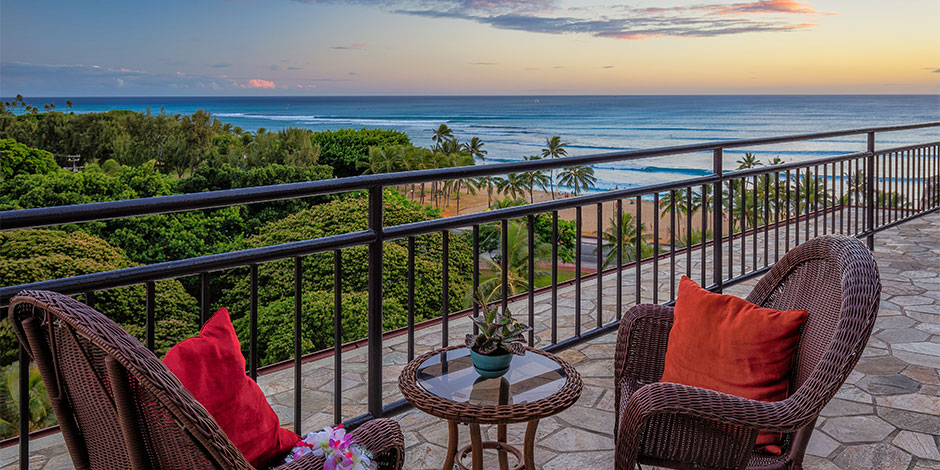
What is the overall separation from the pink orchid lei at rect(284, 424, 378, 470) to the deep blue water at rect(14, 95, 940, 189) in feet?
109

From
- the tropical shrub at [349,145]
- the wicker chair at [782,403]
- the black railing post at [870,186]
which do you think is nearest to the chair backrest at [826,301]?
the wicker chair at [782,403]

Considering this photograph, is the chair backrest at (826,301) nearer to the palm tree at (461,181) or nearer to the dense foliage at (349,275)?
the dense foliage at (349,275)

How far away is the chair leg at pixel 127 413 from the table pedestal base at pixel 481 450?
0.99 meters

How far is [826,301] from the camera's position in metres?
1.94

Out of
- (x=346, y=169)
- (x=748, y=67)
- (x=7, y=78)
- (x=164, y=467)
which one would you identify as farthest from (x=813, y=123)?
(x=164, y=467)

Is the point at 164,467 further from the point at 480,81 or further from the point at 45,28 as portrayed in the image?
the point at 45,28

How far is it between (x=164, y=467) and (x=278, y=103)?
88253mm

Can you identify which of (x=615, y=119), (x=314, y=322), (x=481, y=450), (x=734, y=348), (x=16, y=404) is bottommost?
(x=16, y=404)

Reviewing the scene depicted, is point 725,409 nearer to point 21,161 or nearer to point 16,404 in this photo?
point 16,404

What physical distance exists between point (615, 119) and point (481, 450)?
184 ft

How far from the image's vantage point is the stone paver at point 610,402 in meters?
2.49

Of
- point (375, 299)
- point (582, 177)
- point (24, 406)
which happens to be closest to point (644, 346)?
point (375, 299)

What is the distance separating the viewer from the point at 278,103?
84875 mm

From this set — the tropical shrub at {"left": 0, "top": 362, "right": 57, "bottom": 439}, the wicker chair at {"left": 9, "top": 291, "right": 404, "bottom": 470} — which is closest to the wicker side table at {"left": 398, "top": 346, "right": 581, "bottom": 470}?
the wicker chair at {"left": 9, "top": 291, "right": 404, "bottom": 470}
